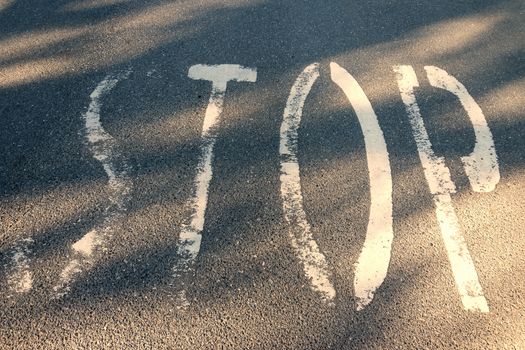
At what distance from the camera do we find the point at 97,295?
3.00 meters

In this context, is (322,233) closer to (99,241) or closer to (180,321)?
(180,321)

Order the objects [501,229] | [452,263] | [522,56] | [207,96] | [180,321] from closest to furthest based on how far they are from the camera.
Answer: [180,321] < [452,263] < [501,229] < [207,96] < [522,56]

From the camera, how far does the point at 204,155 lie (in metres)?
3.82

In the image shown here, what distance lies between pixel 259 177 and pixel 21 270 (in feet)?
4.89

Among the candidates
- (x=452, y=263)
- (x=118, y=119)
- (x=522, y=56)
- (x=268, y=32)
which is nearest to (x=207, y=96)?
(x=118, y=119)

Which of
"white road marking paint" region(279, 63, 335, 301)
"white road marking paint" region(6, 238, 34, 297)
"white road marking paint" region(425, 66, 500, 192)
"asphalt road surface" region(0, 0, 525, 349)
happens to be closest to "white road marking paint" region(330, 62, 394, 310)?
"asphalt road surface" region(0, 0, 525, 349)

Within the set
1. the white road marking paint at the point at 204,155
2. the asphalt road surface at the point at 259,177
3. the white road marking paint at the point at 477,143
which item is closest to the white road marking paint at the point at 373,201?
the asphalt road surface at the point at 259,177

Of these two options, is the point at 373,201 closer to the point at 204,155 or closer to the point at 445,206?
the point at 445,206

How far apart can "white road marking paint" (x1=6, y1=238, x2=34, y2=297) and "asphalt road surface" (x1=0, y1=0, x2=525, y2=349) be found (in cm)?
1

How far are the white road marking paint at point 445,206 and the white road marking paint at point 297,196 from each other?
0.72 meters

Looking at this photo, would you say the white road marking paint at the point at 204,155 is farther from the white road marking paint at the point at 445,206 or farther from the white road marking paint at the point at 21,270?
the white road marking paint at the point at 445,206

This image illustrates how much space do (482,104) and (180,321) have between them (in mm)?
2830

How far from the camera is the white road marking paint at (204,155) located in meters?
3.22

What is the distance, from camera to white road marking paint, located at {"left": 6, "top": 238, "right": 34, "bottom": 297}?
119 inches
